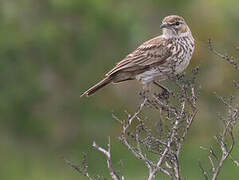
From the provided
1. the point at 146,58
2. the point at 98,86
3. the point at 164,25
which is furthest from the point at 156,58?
the point at 98,86

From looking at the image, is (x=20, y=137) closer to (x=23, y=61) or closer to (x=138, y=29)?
(x=23, y=61)

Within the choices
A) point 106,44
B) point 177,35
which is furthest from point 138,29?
point 177,35

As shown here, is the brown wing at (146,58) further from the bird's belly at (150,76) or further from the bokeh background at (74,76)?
the bokeh background at (74,76)

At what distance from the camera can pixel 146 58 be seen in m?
11.1

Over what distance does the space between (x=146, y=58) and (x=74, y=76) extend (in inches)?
423

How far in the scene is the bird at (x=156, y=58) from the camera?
430 inches

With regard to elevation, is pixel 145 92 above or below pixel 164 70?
above

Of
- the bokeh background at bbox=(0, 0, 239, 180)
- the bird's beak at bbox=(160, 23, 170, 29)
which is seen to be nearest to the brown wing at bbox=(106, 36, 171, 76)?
the bird's beak at bbox=(160, 23, 170, 29)

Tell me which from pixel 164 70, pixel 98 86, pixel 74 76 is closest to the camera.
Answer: pixel 164 70

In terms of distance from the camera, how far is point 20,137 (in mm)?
22125

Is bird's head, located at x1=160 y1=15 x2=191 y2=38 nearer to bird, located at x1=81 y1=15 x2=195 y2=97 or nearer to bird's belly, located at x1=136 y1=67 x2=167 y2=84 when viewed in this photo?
bird, located at x1=81 y1=15 x2=195 y2=97

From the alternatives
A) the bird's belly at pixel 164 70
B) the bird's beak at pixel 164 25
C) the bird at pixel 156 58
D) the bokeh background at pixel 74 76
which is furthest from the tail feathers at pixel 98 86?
the bokeh background at pixel 74 76

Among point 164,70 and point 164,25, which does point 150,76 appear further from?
point 164,25

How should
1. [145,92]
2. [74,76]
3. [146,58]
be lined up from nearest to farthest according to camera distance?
[145,92] < [146,58] < [74,76]
